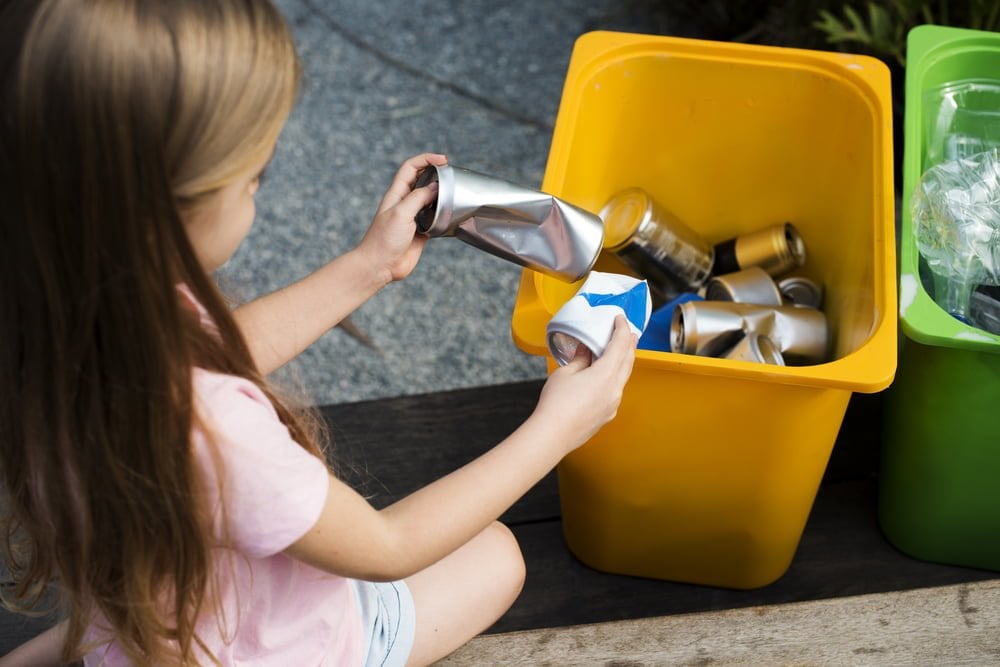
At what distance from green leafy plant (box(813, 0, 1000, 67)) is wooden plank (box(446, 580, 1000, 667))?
0.97 metres

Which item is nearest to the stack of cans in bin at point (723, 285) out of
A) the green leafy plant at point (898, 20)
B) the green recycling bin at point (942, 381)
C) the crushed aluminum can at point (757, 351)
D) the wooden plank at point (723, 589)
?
the crushed aluminum can at point (757, 351)

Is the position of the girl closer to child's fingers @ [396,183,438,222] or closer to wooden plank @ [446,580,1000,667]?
child's fingers @ [396,183,438,222]

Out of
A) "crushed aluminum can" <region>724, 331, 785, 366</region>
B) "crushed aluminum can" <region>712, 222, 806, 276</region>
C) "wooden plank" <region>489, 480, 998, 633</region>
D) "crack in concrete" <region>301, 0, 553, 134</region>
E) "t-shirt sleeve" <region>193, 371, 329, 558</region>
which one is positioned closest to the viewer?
"t-shirt sleeve" <region>193, 371, 329, 558</region>

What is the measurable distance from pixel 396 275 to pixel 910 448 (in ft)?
2.00

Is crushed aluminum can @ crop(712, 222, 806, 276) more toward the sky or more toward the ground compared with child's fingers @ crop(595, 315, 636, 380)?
more toward the ground

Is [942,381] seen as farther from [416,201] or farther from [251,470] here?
[251,470]

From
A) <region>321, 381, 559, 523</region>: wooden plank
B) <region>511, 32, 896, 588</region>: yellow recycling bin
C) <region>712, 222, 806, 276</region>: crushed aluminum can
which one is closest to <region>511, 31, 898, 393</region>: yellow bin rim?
<region>511, 32, 896, 588</region>: yellow recycling bin

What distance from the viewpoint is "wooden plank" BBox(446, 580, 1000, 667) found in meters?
1.00

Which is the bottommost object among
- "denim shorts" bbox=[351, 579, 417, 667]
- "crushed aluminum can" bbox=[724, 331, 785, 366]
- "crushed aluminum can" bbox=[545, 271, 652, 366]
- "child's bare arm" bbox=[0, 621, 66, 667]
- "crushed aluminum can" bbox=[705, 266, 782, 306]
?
"child's bare arm" bbox=[0, 621, 66, 667]

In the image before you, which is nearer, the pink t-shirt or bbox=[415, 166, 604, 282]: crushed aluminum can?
the pink t-shirt

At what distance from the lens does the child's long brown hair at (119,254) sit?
62 cm

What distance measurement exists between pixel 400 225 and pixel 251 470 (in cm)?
32

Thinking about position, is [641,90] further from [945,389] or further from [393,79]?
[393,79]

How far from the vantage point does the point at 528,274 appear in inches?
40.6
